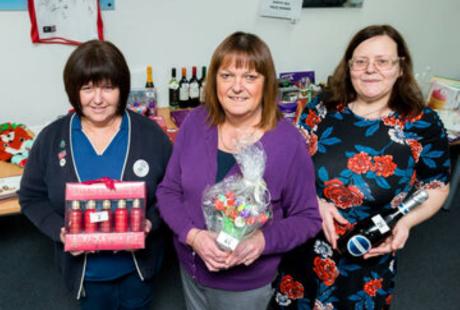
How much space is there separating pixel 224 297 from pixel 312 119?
81 cm

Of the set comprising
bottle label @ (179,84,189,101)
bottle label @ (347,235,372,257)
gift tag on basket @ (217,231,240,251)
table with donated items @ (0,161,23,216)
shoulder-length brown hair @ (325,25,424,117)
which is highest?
shoulder-length brown hair @ (325,25,424,117)

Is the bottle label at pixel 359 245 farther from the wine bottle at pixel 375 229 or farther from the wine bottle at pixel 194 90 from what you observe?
the wine bottle at pixel 194 90

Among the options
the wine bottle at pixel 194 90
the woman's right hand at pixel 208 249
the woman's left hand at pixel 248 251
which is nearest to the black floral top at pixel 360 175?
the woman's left hand at pixel 248 251

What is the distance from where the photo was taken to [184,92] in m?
2.81

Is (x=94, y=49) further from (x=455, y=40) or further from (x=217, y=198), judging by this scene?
(x=455, y=40)

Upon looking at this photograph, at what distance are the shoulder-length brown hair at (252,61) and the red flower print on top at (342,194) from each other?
1.26ft

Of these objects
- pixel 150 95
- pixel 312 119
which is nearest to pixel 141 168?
pixel 312 119

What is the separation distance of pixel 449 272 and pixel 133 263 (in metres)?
2.44

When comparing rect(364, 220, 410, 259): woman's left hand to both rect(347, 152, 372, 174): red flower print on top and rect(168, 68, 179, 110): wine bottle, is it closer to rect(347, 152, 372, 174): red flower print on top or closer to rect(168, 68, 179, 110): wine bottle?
rect(347, 152, 372, 174): red flower print on top

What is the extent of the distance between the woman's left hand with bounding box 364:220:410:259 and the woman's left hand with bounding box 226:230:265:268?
20.0 inches

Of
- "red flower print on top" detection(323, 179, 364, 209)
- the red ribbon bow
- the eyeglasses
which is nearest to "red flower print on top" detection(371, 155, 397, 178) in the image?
"red flower print on top" detection(323, 179, 364, 209)

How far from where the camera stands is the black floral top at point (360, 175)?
1.47 meters

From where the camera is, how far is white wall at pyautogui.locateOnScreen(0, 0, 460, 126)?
2.45 m

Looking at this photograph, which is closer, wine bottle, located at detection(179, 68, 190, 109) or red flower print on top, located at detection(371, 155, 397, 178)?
red flower print on top, located at detection(371, 155, 397, 178)
